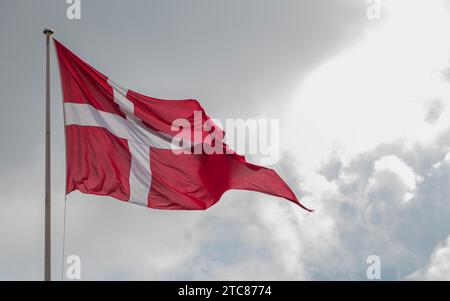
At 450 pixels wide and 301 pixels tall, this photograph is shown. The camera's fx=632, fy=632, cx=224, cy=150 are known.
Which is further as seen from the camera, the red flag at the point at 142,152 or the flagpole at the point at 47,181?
the red flag at the point at 142,152

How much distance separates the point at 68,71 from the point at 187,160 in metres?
4.82

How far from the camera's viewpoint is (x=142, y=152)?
68.3ft

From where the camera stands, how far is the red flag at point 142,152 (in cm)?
1969

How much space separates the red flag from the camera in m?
19.7

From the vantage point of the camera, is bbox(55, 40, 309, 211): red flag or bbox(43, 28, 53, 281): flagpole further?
bbox(55, 40, 309, 211): red flag

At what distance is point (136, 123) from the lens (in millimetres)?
21234

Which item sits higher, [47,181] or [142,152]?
[142,152]
